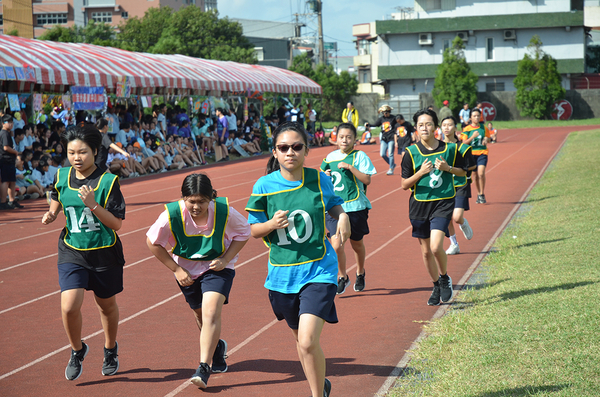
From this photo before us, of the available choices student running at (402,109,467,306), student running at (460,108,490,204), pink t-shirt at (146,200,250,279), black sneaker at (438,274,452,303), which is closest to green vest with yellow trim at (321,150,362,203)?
student running at (402,109,467,306)

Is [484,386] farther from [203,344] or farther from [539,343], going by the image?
[203,344]

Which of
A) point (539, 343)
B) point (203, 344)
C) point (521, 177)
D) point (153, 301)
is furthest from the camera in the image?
point (521, 177)

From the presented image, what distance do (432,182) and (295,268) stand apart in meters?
2.77

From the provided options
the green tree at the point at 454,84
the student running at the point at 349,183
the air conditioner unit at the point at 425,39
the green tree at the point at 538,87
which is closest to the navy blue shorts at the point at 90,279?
the student running at the point at 349,183

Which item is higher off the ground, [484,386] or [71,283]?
[71,283]

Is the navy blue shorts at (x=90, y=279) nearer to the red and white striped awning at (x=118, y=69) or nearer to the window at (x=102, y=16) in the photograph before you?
the red and white striped awning at (x=118, y=69)

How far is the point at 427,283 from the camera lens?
24.3ft

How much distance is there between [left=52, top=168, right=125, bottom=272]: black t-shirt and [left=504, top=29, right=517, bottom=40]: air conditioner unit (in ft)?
179

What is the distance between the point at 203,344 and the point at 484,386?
1.85m

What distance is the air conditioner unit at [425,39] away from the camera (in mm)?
55562

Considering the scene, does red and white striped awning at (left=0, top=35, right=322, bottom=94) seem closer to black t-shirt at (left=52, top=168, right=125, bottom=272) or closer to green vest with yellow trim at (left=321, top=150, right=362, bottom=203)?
green vest with yellow trim at (left=321, top=150, right=362, bottom=203)

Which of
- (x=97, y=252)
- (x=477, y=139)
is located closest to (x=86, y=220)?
(x=97, y=252)

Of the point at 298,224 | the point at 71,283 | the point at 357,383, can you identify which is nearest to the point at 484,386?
the point at 357,383

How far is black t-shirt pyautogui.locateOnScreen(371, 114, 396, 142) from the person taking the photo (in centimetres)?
1762
